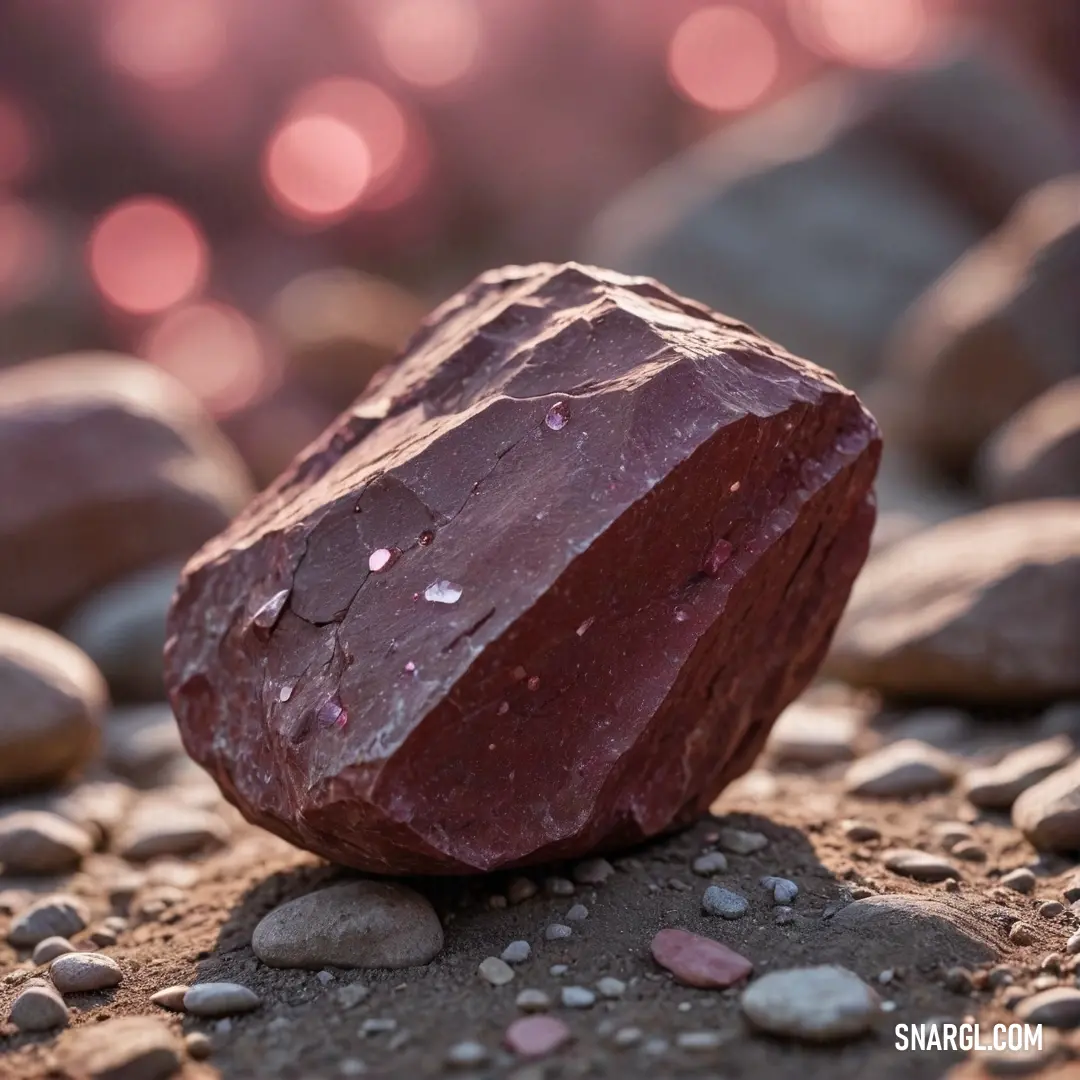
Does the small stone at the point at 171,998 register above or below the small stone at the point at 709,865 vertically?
below

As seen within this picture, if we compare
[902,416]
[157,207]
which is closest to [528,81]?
[157,207]

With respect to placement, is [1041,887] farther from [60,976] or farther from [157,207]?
[157,207]

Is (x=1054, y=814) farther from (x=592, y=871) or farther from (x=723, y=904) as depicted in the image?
(x=592, y=871)

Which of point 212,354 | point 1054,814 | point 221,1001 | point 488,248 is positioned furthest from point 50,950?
point 488,248

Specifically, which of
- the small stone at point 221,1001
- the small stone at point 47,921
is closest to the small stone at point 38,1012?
the small stone at point 221,1001

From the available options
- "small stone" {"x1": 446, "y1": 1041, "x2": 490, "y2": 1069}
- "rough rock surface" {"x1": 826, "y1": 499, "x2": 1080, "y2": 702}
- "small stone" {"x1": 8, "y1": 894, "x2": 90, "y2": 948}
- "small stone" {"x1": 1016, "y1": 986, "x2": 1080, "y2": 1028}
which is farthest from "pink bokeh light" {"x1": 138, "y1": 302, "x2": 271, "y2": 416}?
"small stone" {"x1": 1016, "y1": 986, "x2": 1080, "y2": 1028}

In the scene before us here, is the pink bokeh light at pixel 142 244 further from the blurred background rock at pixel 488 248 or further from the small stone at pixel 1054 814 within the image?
the small stone at pixel 1054 814
